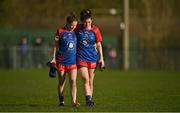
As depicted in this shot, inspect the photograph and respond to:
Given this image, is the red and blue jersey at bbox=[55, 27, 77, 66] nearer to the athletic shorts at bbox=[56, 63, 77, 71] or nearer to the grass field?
the athletic shorts at bbox=[56, 63, 77, 71]

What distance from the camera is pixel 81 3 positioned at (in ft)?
182

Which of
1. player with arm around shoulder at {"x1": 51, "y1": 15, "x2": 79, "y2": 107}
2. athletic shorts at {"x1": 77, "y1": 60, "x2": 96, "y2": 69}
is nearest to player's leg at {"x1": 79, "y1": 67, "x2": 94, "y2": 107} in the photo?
athletic shorts at {"x1": 77, "y1": 60, "x2": 96, "y2": 69}

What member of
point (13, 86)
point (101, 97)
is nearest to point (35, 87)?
point (13, 86)

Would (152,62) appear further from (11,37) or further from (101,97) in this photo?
(101,97)

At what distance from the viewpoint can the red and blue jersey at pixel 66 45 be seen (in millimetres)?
17266

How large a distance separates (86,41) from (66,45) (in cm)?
49

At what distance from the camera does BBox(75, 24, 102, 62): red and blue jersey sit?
17.5m

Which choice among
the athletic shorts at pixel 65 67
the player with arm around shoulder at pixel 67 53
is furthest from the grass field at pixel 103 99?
the athletic shorts at pixel 65 67

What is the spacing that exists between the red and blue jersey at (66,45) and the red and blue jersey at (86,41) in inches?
7.2

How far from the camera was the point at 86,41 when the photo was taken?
1752 cm

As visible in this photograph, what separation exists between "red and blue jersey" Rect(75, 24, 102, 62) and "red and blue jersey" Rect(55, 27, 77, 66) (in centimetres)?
18

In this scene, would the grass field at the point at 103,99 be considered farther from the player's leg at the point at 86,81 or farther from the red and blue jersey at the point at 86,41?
the red and blue jersey at the point at 86,41

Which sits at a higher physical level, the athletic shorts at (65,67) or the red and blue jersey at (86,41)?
the red and blue jersey at (86,41)

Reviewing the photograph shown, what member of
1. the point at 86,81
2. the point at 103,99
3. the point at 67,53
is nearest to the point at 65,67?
the point at 67,53
